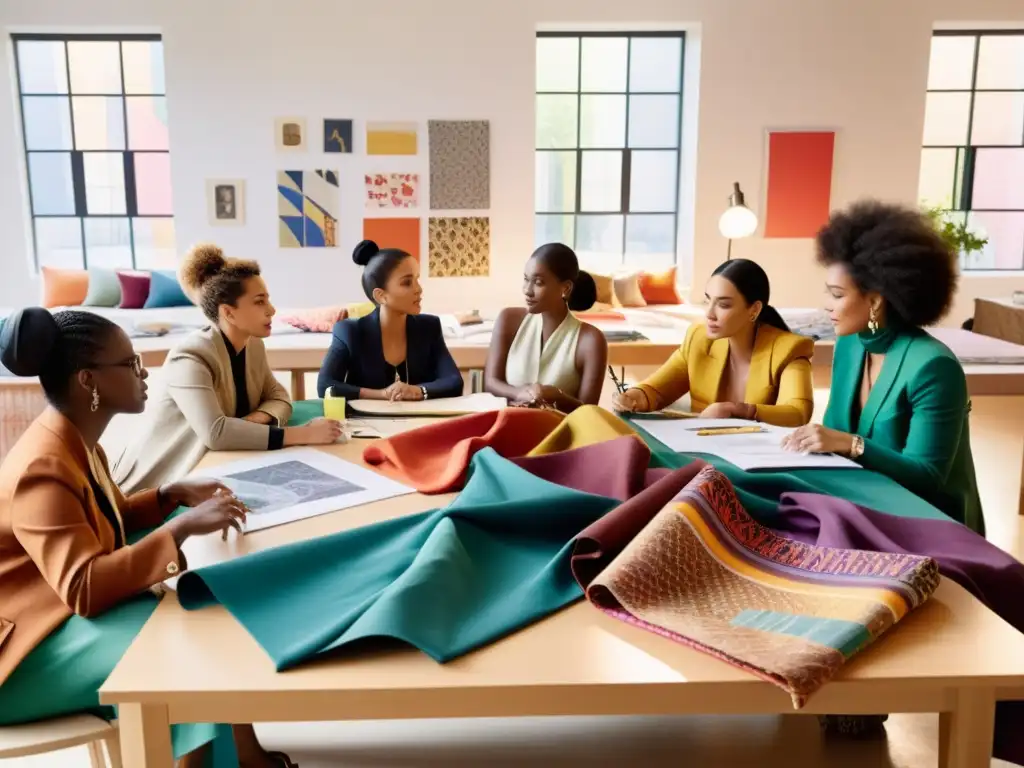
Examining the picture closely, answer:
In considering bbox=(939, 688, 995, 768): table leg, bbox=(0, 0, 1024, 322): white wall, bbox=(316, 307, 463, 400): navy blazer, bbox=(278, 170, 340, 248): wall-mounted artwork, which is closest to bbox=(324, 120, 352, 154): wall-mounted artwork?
bbox=(0, 0, 1024, 322): white wall

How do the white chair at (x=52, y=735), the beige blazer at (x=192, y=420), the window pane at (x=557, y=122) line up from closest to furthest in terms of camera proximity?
the white chair at (x=52, y=735)
the beige blazer at (x=192, y=420)
the window pane at (x=557, y=122)

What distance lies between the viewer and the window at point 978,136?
7414mm

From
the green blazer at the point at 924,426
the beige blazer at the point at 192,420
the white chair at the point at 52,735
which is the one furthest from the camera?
the beige blazer at the point at 192,420

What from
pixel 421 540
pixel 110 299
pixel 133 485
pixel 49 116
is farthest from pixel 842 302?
pixel 49 116

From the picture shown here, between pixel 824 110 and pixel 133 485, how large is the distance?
6155 millimetres

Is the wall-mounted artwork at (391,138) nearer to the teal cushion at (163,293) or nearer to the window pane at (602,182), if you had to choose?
the window pane at (602,182)

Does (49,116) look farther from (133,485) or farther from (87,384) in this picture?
(87,384)

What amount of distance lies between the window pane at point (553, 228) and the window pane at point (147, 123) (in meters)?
2.94

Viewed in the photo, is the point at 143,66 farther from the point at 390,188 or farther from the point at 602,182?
the point at 602,182

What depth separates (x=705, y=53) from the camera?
6.88 metres

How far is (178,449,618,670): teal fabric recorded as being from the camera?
117 cm

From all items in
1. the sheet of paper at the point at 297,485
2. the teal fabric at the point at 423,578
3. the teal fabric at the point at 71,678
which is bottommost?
the teal fabric at the point at 71,678

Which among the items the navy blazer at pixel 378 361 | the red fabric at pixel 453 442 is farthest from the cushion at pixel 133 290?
the red fabric at pixel 453 442

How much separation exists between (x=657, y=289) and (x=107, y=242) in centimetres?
426
